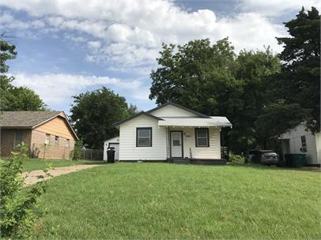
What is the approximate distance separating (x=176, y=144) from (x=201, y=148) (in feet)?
5.40

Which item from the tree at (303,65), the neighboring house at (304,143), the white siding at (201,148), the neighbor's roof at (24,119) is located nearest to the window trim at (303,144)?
the neighboring house at (304,143)

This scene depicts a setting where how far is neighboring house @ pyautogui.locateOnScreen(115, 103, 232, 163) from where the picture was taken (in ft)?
85.9

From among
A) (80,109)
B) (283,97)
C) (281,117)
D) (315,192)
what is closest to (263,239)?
(315,192)

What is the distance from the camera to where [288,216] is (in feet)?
29.7

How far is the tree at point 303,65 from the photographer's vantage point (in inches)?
933

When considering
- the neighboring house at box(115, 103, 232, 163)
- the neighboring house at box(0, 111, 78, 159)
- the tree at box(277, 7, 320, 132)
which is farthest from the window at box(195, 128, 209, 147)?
the neighboring house at box(0, 111, 78, 159)

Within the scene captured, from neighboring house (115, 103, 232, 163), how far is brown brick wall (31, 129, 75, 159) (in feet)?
24.3

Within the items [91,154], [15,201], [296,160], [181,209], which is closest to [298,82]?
[296,160]

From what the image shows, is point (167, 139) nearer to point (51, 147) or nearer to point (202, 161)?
point (202, 161)

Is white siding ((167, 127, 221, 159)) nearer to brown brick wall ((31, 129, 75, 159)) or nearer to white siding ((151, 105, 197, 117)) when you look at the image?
white siding ((151, 105, 197, 117))

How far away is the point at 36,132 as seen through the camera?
35219 millimetres

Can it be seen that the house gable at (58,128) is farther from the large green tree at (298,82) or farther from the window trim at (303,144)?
the window trim at (303,144)

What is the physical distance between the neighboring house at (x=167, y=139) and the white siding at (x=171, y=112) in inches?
91.5

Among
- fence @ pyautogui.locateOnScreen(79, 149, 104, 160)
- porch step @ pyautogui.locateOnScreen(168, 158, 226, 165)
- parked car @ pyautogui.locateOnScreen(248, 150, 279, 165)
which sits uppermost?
fence @ pyautogui.locateOnScreen(79, 149, 104, 160)
